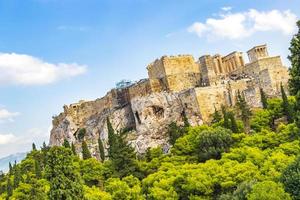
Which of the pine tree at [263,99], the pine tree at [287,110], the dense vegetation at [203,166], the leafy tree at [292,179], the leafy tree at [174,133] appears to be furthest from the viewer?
the pine tree at [263,99]

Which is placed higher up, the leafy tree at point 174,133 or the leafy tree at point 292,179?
the leafy tree at point 174,133

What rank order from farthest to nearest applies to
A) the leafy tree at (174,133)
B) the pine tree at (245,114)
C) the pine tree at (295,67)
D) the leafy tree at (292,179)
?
1. the leafy tree at (174,133)
2. the pine tree at (245,114)
3. the leafy tree at (292,179)
4. the pine tree at (295,67)

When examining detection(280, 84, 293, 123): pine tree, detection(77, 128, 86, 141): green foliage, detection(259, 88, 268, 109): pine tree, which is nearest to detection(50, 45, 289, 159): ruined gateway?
detection(77, 128, 86, 141): green foliage

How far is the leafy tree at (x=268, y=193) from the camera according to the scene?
1125 inches

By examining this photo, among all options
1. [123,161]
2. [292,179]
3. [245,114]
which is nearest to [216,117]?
[245,114]

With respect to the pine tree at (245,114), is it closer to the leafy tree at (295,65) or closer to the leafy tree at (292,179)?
the leafy tree at (292,179)

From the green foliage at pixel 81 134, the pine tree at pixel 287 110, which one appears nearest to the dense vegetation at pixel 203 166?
the pine tree at pixel 287 110

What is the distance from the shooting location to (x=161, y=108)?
2768 inches

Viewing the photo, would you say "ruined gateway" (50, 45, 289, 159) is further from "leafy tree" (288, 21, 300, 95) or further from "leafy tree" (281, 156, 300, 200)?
"leafy tree" (288, 21, 300, 95)

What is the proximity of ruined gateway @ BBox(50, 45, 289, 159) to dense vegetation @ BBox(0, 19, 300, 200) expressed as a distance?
3987mm

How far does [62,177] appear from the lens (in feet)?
95.9

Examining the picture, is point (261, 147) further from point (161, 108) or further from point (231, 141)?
point (161, 108)

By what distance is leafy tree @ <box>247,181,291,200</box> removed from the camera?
28.6 m

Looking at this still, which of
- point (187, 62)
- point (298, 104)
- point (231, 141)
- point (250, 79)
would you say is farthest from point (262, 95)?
point (298, 104)
